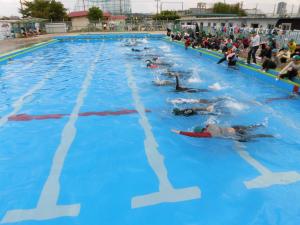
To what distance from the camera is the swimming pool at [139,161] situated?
Answer: 3.83 m

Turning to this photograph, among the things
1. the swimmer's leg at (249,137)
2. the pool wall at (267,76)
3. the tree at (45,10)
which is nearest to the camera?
the swimmer's leg at (249,137)

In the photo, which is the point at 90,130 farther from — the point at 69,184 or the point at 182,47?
the point at 182,47

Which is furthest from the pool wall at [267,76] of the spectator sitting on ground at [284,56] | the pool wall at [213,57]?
the spectator sitting on ground at [284,56]

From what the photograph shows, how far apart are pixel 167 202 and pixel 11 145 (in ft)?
12.7

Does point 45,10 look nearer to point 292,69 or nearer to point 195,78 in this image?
point 195,78

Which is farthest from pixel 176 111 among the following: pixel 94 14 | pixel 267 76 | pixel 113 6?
pixel 113 6

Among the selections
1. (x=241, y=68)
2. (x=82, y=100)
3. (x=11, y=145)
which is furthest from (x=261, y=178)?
(x=241, y=68)

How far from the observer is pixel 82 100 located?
881cm

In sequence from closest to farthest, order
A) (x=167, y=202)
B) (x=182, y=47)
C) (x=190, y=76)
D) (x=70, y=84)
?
(x=167, y=202) < (x=70, y=84) < (x=190, y=76) < (x=182, y=47)

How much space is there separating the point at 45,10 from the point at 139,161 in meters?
48.3

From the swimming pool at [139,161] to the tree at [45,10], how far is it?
41.5 m

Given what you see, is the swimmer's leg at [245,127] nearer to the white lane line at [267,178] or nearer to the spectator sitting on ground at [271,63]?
the white lane line at [267,178]

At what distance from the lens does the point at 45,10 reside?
150ft

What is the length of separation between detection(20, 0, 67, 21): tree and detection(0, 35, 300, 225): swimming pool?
41.5 metres
